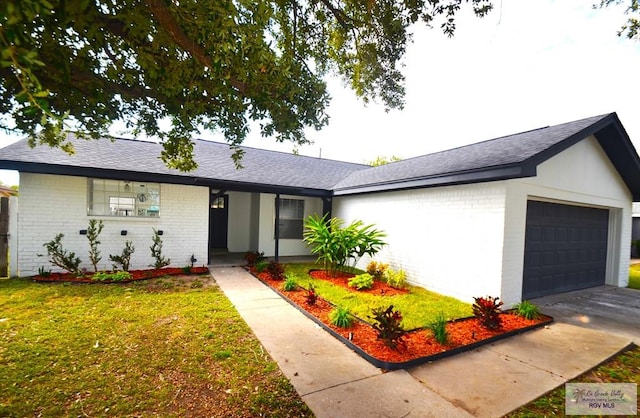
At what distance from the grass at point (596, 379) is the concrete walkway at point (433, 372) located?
0.24ft

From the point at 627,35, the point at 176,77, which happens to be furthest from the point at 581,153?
the point at 176,77

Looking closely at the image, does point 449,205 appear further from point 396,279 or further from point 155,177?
point 155,177

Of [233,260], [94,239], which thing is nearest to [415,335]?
[233,260]

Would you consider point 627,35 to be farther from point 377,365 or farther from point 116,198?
point 116,198

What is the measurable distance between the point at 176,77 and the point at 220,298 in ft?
13.9

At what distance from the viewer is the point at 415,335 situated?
418 cm

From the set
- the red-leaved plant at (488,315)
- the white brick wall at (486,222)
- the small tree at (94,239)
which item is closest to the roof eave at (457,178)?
the white brick wall at (486,222)

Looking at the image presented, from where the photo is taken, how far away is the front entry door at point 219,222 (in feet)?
41.1

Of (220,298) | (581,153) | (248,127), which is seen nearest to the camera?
(248,127)

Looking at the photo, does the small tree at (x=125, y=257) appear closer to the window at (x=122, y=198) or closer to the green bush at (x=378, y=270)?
the window at (x=122, y=198)

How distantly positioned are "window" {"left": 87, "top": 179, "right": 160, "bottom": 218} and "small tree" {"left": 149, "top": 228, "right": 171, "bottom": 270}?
0.75 m

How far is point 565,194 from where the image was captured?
6.77 m

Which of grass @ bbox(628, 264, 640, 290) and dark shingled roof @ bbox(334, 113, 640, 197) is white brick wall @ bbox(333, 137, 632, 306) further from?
grass @ bbox(628, 264, 640, 290)

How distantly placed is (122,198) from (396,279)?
325 inches
